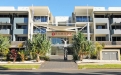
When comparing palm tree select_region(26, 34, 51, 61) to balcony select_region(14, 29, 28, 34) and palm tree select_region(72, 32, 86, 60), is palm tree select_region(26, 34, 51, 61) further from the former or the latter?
balcony select_region(14, 29, 28, 34)

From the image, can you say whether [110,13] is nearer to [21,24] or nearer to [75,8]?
[75,8]

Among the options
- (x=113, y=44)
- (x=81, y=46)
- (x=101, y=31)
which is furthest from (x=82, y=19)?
(x=81, y=46)

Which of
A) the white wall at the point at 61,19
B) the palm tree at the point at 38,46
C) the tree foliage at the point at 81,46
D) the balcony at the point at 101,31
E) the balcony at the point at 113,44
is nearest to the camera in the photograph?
the palm tree at the point at 38,46

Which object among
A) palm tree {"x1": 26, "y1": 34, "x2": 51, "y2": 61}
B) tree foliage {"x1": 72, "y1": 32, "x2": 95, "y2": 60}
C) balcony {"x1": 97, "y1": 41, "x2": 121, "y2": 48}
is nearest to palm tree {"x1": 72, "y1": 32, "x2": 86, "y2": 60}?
tree foliage {"x1": 72, "y1": 32, "x2": 95, "y2": 60}

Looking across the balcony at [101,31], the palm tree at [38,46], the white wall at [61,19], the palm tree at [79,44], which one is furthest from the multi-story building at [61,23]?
the palm tree at [38,46]

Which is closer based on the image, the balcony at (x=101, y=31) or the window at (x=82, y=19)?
the balcony at (x=101, y=31)

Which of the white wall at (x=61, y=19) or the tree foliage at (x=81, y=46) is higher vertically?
the white wall at (x=61, y=19)

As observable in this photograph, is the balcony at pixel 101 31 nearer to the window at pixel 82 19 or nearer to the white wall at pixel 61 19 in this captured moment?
the window at pixel 82 19

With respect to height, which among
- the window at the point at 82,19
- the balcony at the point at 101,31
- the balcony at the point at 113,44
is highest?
the window at the point at 82,19

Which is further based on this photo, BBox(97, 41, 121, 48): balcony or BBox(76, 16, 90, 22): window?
BBox(76, 16, 90, 22): window

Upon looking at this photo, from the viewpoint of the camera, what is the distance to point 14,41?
168ft

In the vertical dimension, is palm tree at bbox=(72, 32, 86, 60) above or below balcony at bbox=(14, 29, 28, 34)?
below

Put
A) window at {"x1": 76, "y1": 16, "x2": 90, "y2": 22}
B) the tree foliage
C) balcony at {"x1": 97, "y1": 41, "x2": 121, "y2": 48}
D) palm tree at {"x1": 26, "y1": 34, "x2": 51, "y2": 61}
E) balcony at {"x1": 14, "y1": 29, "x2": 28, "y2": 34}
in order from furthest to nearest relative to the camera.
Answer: window at {"x1": 76, "y1": 16, "x2": 90, "y2": 22} → balcony at {"x1": 14, "y1": 29, "x2": 28, "y2": 34} → balcony at {"x1": 97, "y1": 41, "x2": 121, "y2": 48} → the tree foliage → palm tree at {"x1": 26, "y1": 34, "x2": 51, "y2": 61}

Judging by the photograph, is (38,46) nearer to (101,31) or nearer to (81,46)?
(81,46)
